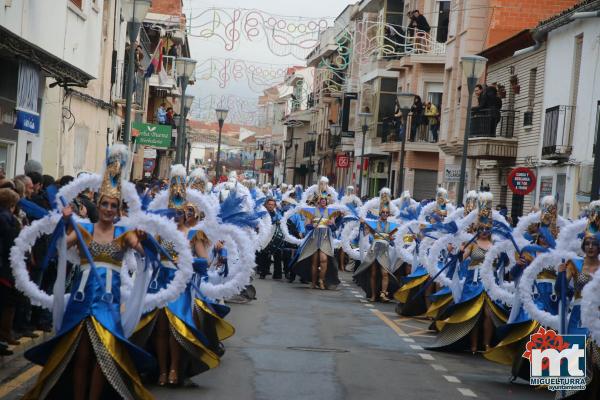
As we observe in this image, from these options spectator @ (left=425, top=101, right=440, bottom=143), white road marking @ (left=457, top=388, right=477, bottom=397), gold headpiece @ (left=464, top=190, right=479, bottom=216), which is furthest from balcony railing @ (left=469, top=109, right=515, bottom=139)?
white road marking @ (left=457, top=388, right=477, bottom=397)

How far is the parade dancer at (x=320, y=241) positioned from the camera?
2647cm

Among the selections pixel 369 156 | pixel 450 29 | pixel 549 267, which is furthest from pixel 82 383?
pixel 369 156

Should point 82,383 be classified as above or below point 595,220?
below

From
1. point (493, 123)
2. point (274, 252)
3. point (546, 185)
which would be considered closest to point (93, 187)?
point (274, 252)

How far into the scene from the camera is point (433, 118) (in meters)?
52.7

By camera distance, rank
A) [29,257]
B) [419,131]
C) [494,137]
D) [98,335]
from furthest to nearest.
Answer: [419,131], [494,137], [29,257], [98,335]

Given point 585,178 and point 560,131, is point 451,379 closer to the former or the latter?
point 585,178

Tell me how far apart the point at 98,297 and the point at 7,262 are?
325 cm

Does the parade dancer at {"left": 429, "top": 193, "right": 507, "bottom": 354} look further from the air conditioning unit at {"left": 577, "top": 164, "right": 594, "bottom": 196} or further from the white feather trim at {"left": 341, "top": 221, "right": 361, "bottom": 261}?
the air conditioning unit at {"left": 577, "top": 164, "right": 594, "bottom": 196}

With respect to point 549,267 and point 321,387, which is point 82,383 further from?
point 549,267

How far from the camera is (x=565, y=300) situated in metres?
11.8

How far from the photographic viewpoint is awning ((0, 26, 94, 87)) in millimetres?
20266

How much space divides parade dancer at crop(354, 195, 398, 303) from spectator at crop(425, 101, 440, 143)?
27863 millimetres

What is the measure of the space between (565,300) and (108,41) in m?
26.7
